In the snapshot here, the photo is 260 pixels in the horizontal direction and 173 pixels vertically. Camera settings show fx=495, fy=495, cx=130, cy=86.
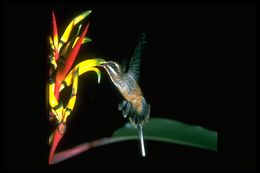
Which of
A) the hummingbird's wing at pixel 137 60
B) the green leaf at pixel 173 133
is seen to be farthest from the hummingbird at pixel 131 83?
the green leaf at pixel 173 133

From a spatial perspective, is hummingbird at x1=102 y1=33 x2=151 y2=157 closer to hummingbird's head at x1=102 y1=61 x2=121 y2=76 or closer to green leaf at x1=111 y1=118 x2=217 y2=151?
hummingbird's head at x1=102 y1=61 x2=121 y2=76

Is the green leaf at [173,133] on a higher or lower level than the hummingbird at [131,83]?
lower

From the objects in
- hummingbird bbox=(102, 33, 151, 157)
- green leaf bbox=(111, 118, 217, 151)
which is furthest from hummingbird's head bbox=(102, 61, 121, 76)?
green leaf bbox=(111, 118, 217, 151)

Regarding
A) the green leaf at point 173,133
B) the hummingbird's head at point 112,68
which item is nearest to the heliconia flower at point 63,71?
the hummingbird's head at point 112,68

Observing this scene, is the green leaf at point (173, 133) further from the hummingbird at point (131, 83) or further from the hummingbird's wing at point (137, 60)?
the hummingbird's wing at point (137, 60)

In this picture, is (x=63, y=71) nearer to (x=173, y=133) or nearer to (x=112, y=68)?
(x=112, y=68)

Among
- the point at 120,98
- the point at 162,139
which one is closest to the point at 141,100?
the point at 120,98

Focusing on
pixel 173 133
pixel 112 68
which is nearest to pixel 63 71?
pixel 112 68

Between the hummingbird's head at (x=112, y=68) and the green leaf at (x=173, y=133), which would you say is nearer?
the hummingbird's head at (x=112, y=68)
